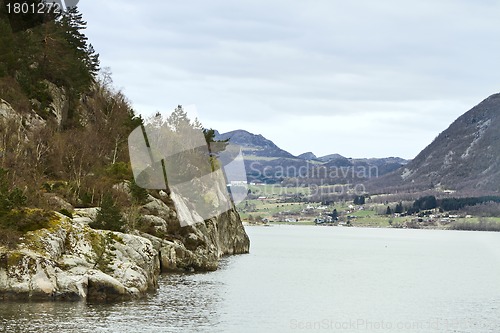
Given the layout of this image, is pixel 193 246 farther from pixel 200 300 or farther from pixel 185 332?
pixel 185 332

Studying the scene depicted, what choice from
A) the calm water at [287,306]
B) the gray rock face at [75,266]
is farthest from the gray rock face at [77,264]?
the calm water at [287,306]

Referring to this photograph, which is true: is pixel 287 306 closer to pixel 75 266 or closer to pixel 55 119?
pixel 75 266

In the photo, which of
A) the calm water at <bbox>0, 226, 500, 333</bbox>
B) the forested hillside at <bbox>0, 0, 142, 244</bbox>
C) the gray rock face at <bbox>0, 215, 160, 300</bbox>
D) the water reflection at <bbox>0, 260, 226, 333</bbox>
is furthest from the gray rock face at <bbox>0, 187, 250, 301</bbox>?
the forested hillside at <bbox>0, 0, 142, 244</bbox>

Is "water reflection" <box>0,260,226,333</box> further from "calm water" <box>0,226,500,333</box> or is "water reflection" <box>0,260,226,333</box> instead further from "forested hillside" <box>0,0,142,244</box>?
"forested hillside" <box>0,0,142,244</box>

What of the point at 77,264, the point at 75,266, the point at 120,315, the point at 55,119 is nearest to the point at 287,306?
the point at 120,315

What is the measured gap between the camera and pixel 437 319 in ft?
192

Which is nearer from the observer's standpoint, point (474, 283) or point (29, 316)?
point (29, 316)

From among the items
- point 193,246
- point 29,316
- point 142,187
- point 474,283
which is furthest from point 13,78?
point 474,283

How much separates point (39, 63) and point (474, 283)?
74.9 meters

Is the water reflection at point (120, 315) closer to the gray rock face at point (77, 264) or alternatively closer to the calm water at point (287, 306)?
the calm water at point (287, 306)

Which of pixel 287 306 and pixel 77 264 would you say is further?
pixel 287 306

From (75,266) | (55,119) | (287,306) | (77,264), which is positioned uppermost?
(55,119)

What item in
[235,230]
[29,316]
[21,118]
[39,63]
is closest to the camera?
[29,316]

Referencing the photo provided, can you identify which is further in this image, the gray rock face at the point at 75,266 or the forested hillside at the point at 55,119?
the forested hillside at the point at 55,119
